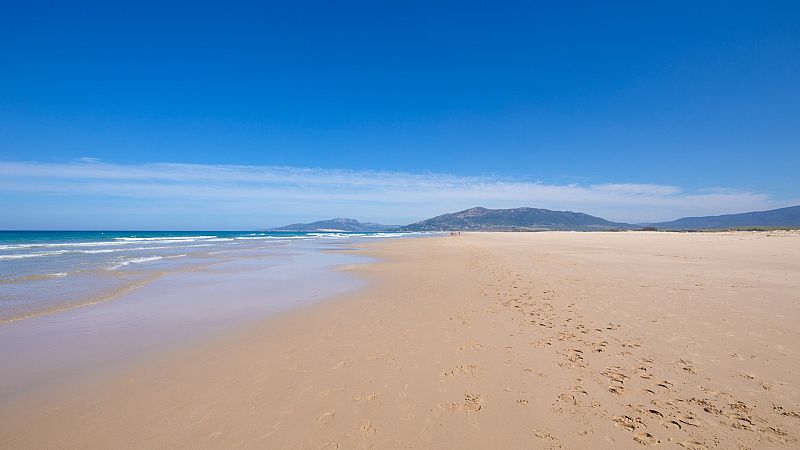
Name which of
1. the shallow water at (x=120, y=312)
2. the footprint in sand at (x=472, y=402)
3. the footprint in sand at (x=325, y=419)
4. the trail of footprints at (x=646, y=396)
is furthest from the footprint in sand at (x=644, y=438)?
the shallow water at (x=120, y=312)

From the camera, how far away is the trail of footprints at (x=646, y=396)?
3742mm

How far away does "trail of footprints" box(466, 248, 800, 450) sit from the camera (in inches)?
147

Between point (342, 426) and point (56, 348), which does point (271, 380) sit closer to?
point (342, 426)

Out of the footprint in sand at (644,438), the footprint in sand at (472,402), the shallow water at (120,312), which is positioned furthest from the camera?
the shallow water at (120,312)

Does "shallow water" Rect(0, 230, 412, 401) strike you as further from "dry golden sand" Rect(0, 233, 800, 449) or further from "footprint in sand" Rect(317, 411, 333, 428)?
"footprint in sand" Rect(317, 411, 333, 428)

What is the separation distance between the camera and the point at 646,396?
4520 mm

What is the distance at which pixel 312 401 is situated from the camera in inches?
184

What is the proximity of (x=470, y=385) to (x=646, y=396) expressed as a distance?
2.24 metres

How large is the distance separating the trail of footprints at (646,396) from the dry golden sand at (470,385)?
0.02 m

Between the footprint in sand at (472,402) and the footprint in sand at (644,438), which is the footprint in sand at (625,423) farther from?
the footprint in sand at (472,402)

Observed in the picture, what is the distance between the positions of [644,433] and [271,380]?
4874 mm

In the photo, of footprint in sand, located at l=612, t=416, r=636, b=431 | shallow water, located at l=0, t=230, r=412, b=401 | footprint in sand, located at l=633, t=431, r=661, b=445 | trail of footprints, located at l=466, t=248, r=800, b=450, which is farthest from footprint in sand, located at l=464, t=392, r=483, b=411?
shallow water, located at l=0, t=230, r=412, b=401

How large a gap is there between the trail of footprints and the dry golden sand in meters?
0.02

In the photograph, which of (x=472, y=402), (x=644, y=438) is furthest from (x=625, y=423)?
(x=472, y=402)
